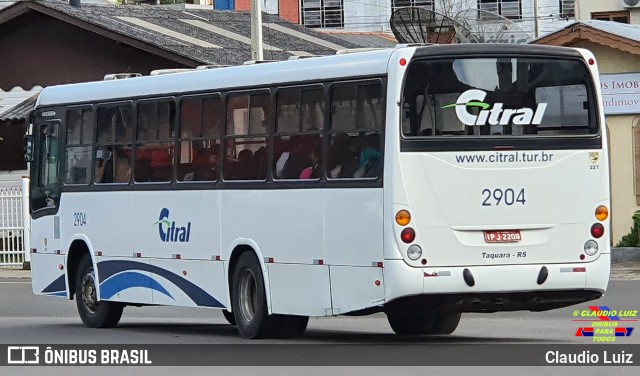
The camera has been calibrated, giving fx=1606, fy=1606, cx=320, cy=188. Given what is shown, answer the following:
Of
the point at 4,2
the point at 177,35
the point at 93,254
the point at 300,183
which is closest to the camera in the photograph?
the point at 300,183

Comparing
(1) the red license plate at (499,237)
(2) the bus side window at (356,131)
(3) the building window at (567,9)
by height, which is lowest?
(1) the red license plate at (499,237)

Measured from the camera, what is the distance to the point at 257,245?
56.1ft

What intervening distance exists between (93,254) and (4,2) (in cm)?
4374

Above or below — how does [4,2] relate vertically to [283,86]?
above

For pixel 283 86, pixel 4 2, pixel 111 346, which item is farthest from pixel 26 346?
pixel 4 2

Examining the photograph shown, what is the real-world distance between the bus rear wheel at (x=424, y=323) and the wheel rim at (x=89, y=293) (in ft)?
14.5

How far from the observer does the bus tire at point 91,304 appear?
20.1 metres

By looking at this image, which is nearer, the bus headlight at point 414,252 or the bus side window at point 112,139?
the bus headlight at point 414,252

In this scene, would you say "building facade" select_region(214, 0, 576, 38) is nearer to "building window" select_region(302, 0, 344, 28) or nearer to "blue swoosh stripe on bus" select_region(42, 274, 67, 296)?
"building window" select_region(302, 0, 344, 28)

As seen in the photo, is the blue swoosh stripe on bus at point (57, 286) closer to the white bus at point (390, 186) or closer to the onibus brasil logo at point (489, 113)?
the white bus at point (390, 186)

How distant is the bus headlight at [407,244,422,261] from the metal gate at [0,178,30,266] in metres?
21.3

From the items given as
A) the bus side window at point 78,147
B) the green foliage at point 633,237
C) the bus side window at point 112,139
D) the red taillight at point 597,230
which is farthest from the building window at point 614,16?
the red taillight at point 597,230

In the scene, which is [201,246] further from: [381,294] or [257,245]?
[381,294]

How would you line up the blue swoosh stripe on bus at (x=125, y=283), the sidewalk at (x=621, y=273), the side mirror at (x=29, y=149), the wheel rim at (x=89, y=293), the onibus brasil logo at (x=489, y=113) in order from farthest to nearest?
the sidewalk at (x=621, y=273) → the side mirror at (x=29, y=149) → the wheel rim at (x=89, y=293) → the blue swoosh stripe on bus at (x=125, y=283) → the onibus brasil logo at (x=489, y=113)
